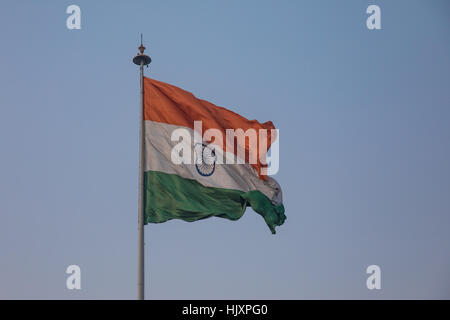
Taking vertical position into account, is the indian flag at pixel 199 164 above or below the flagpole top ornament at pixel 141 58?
below

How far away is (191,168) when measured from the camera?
1889 cm

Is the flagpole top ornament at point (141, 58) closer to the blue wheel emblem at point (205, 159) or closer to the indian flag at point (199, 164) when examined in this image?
the indian flag at point (199, 164)

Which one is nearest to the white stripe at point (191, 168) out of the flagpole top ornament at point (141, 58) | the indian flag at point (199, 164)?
the indian flag at point (199, 164)

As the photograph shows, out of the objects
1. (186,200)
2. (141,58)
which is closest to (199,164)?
(186,200)

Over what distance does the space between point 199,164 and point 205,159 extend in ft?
1.06

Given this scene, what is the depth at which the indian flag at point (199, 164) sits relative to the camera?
18.1 metres

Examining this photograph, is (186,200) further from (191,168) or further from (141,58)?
(141,58)

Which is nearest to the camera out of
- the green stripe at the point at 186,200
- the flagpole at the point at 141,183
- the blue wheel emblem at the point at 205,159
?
the flagpole at the point at 141,183
